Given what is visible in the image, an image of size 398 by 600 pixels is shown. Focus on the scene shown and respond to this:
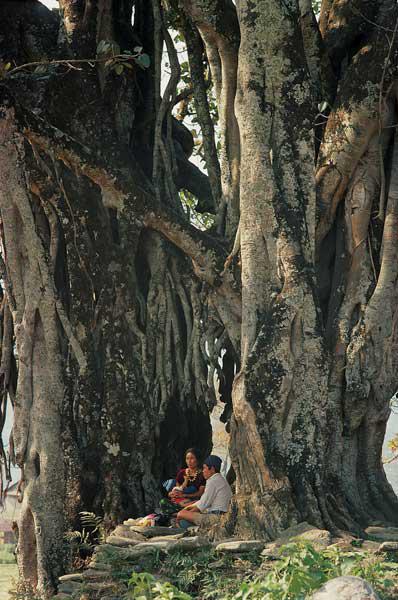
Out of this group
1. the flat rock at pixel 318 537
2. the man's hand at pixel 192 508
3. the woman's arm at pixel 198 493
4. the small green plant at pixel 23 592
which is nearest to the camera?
the flat rock at pixel 318 537

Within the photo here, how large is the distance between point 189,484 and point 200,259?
6.51 feet

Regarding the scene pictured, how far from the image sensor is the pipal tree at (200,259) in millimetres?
8516

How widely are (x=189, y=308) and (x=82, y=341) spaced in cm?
107

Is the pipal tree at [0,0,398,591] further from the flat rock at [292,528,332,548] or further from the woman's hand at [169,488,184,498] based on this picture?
the flat rock at [292,528,332,548]

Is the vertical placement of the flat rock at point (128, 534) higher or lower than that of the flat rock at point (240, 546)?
higher

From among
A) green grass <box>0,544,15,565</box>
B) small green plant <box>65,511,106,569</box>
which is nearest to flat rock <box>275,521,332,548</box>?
small green plant <box>65,511,106,569</box>

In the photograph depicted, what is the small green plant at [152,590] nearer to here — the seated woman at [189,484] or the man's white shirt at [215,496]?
the man's white shirt at [215,496]

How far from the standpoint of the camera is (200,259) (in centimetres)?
946

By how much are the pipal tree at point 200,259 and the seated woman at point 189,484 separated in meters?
0.32

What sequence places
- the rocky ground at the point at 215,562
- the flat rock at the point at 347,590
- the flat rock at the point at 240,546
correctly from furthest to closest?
the flat rock at the point at 240,546 < the rocky ground at the point at 215,562 < the flat rock at the point at 347,590

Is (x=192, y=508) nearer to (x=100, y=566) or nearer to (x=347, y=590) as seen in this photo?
(x=100, y=566)

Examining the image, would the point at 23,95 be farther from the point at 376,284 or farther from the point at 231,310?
the point at 376,284

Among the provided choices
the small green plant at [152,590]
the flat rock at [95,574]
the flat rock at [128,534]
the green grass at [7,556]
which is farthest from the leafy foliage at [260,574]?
the green grass at [7,556]

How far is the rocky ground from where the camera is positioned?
20.4 ft
